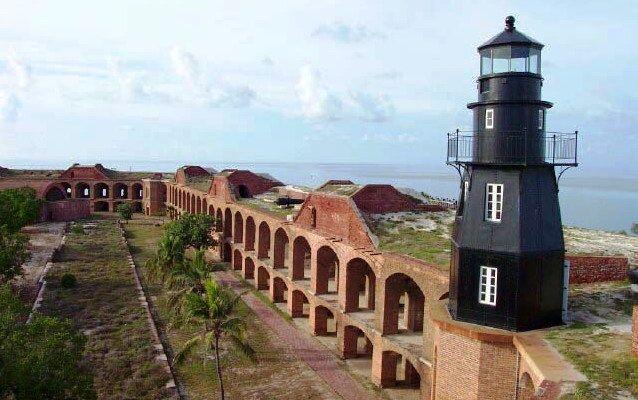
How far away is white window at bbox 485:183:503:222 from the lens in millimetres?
14336

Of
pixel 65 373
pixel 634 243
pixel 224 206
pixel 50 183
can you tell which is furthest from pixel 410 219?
pixel 50 183

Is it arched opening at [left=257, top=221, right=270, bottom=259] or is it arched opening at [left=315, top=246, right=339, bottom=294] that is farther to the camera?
arched opening at [left=257, top=221, right=270, bottom=259]

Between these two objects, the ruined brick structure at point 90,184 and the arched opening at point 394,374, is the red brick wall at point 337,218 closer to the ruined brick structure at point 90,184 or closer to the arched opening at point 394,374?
the arched opening at point 394,374

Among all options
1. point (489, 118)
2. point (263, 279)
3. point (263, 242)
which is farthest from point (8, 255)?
point (489, 118)

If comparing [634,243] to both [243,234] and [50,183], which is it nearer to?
[243,234]

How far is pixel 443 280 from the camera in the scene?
17.1 m

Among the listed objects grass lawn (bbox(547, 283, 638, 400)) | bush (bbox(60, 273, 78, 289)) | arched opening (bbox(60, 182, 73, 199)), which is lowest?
bush (bbox(60, 273, 78, 289))

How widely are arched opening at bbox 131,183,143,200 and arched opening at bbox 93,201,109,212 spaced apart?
4.22 m

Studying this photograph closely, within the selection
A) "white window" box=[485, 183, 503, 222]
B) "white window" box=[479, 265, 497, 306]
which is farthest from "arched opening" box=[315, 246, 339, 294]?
"white window" box=[485, 183, 503, 222]

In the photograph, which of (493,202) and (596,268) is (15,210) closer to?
(493,202)

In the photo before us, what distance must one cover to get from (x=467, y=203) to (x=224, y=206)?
31.2 metres

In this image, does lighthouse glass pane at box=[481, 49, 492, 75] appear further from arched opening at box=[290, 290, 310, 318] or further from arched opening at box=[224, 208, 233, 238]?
arched opening at box=[224, 208, 233, 238]

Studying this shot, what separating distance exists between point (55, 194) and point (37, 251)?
1125 inches

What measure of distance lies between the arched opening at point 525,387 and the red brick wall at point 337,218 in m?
9.42
